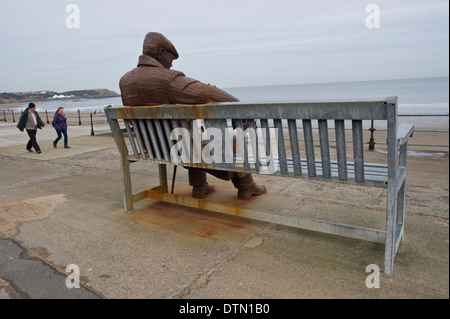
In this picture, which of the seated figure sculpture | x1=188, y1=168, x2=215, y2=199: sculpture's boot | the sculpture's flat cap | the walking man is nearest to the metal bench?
the seated figure sculpture

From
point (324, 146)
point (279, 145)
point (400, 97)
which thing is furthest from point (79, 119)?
point (400, 97)

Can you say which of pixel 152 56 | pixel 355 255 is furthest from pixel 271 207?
pixel 152 56

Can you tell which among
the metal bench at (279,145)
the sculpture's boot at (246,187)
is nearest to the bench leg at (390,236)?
the metal bench at (279,145)

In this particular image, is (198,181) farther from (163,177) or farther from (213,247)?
(213,247)

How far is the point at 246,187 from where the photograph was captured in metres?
4.57

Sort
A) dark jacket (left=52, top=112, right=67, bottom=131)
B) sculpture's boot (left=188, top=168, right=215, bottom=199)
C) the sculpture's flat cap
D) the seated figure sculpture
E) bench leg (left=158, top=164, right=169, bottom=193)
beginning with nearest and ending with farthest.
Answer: the seated figure sculpture < the sculpture's flat cap < sculpture's boot (left=188, top=168, right=215, bottom=199) < bench leg (left=158, top=164, right=169, bottom=193) < dark jacket (left=52, top=112, right=67, bottom=131)

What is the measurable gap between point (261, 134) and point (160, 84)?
112 centimetres

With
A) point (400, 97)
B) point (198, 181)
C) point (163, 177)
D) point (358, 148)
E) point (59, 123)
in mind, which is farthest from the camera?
point (400, 97)

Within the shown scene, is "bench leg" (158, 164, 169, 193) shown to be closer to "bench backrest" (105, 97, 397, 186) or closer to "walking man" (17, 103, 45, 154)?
"bench backrest" (105, 97, 397, 186)

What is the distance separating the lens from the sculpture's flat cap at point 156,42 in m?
3.85

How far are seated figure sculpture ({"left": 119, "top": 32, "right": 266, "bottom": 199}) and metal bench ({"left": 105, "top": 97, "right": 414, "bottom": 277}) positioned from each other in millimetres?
132

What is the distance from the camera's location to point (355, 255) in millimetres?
3018

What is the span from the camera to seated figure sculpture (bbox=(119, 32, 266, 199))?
134 inches

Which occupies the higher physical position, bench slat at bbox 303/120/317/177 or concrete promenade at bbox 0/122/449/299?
bench slat at bbox 303/120/317/177
